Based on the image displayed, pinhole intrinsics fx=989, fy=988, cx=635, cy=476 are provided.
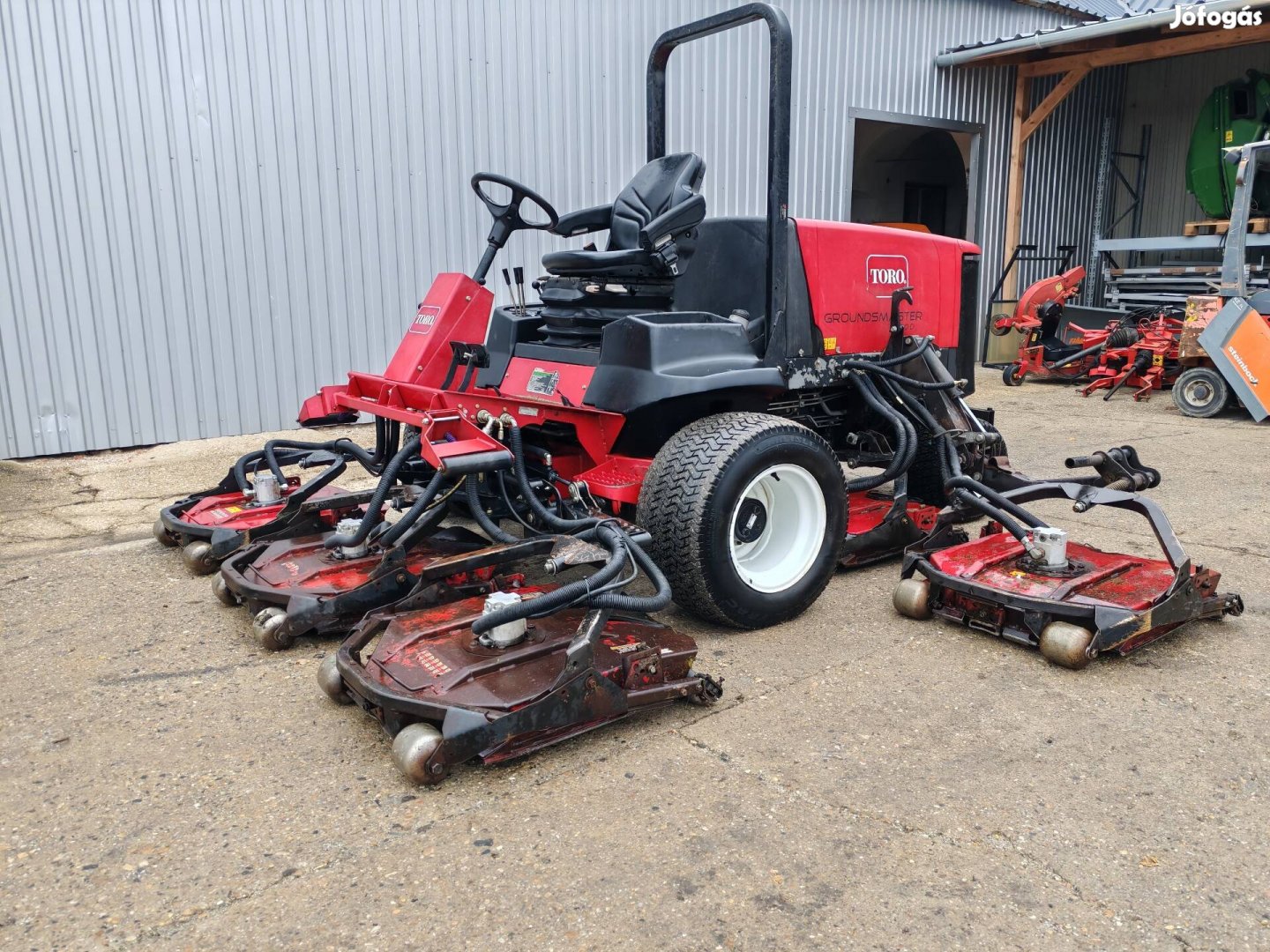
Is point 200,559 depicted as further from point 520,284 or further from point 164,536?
point 520,284

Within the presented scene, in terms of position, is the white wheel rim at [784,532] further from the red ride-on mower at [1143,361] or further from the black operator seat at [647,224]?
the red ride-on mower at [1143,361]

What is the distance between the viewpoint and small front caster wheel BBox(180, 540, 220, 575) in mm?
4043

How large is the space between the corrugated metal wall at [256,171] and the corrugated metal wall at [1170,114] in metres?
8.49

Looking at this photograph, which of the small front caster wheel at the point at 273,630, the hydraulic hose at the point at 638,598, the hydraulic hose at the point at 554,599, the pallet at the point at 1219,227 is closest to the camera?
the hydraulic hose at the point at 554,599

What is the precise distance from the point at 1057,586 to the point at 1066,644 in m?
0.29

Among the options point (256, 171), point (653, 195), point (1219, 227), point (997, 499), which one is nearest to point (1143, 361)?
point (1219, 227)

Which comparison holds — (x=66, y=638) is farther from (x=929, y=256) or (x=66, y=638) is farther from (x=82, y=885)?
(x=929, y=256)

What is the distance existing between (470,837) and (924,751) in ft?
3.97

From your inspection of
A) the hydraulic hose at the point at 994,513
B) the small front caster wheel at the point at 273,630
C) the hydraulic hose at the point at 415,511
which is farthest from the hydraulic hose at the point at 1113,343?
the small front caster wheel at the point at 273,630

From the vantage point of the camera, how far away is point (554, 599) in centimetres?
262

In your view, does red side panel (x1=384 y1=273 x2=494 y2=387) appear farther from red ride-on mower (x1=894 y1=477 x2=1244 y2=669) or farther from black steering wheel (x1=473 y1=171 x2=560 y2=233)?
red ride-on mower (x1=894 y1=477 x2=1244 y2=669)

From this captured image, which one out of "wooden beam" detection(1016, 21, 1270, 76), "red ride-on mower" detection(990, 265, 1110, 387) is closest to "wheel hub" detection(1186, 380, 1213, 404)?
"red ride-on mower" detection(990, 265, 1110, 387)

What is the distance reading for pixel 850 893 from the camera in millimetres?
2039

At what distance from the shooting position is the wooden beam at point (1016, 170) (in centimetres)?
1185
